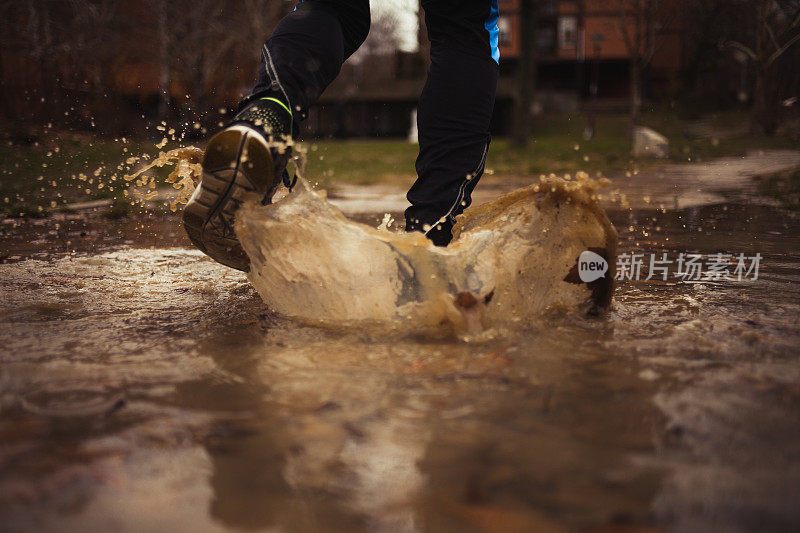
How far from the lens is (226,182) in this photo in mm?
1663

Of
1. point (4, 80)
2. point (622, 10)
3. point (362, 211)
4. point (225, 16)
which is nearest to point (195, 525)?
point (362, 211)

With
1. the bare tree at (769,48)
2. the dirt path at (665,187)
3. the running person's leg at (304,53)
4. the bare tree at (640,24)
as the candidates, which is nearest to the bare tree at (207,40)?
the bare tree at (640,24)

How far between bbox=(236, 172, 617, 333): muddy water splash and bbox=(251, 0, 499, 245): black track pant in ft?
0.64

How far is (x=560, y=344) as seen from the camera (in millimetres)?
1481

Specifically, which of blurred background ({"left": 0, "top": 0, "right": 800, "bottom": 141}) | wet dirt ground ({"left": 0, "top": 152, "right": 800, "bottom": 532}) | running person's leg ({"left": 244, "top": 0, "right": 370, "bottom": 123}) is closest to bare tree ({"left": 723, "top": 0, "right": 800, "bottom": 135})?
blurred background ({"left": 0, "top": 0, "right": 800, "bottom": 141})

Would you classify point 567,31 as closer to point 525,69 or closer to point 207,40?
point 207,40

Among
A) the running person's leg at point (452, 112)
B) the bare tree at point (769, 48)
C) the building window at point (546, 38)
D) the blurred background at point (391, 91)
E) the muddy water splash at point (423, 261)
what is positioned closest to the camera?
the muddy water splash at point (423, 261)

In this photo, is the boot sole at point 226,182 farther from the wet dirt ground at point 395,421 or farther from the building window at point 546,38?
the building window at point 546,38

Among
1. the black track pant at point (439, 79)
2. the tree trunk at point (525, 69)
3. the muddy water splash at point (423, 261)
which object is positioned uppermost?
the tree trunk at point (525, 69)

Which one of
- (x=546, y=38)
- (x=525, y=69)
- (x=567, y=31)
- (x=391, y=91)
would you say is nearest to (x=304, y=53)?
(x=525, y=69)

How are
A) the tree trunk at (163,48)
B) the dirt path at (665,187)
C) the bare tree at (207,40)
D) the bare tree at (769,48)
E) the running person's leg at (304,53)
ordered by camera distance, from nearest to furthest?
the running person's leg at (304,53) < the dirt path at (665,187) < the bare tree at (769,48) < the tree trunk at (163,48) < the bare tree at (207,40)

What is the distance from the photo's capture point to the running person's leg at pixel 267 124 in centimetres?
164

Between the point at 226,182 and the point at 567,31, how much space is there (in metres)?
29.9

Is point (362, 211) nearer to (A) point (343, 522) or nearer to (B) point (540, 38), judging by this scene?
(A) point (343, 522)
